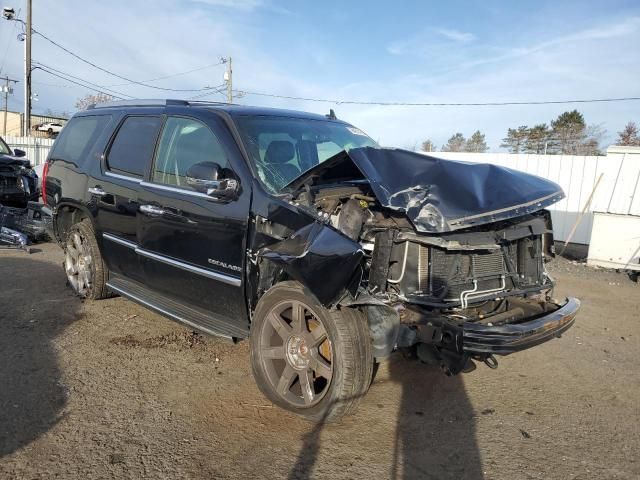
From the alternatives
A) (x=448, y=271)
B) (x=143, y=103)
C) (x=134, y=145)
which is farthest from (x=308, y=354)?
(x=143, y=103)

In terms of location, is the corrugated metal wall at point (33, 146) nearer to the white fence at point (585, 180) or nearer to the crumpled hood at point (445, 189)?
the white fence at point (585, 180)

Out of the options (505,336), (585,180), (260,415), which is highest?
(585,180)

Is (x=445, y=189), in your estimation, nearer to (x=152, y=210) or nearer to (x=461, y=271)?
(x=461, y=271)

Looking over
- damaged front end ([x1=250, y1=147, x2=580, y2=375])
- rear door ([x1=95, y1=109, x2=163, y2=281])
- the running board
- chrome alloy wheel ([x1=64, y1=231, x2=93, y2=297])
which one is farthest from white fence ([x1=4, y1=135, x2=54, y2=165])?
damaged front end ([x1=250, y1=147, x2=580, y2=375])

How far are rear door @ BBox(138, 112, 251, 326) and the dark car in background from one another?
673 centimetres

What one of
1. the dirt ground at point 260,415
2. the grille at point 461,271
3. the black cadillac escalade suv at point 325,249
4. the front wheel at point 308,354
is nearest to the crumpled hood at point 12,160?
the dirt ground at point 260,415

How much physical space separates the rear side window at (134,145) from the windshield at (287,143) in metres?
1.02

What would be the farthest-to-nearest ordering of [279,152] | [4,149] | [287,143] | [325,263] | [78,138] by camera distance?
1. [4,149]
2. [78,138]
3. [287,143]
4. [279,152]
5. [325,263]

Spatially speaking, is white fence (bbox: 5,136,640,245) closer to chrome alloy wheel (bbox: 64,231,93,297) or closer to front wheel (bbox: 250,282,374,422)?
chrome alloy wheel (bbox: 64,231,93,297)

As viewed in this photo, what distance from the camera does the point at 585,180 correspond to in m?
10.9

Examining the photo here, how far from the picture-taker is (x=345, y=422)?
330 centimetres

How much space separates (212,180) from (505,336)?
209cm

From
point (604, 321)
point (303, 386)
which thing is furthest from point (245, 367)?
point (604, 321)

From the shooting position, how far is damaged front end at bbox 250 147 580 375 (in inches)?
113
